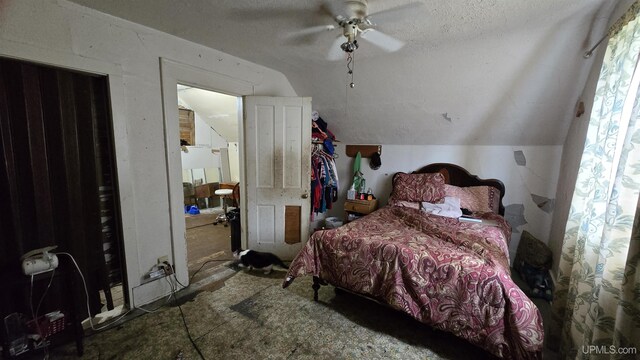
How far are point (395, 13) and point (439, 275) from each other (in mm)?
1724

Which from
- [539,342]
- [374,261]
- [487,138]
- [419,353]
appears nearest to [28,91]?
[374,261]

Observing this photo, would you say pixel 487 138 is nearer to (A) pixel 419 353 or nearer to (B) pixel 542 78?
(B) pixel 542 78

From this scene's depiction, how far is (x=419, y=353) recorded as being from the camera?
1647 mm

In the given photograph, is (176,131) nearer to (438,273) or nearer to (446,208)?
(438,273)

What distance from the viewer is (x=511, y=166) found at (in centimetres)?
300

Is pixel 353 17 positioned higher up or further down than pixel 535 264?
higher up

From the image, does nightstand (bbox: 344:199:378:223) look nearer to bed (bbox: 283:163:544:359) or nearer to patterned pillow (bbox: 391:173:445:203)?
patterned pillow (bbox: 391:173:445:203)

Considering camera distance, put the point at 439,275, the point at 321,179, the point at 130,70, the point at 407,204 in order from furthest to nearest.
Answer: the point at 321,179
the point at 407,204
the point at 130,70
the point at 439,275

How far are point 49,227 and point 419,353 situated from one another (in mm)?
2596

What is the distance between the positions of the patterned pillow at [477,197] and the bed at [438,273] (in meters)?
0.38

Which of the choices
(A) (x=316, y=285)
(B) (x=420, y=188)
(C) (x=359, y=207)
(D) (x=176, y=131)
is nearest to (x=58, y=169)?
(D) (x=176, y=131)

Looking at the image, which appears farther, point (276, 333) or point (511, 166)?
point (511, 166)

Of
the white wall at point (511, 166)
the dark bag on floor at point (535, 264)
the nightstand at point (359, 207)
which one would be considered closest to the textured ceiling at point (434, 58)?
the white wall at point (511, 166)

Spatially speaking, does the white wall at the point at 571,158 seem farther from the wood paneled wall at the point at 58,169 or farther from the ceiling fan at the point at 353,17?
the wood paneled wall at the point at 58,169
